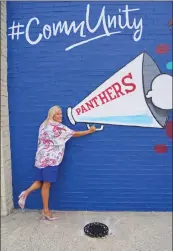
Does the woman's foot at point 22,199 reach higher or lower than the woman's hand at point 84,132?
lower

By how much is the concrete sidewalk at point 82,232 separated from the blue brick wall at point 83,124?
0.19 meters

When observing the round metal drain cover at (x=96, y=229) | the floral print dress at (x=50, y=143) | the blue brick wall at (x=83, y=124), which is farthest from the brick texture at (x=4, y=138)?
the round metal drain cover at (x=96, y=229)

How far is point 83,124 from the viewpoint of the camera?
11.7ft

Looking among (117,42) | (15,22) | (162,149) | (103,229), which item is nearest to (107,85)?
(117,42)

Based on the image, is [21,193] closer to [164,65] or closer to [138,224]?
[138,224]

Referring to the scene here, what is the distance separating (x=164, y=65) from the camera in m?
3.44


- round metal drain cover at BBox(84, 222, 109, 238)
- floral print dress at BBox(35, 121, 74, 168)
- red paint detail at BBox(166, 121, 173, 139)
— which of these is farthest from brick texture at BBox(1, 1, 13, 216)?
red paint detail at BBox(166, 121, 173, 139)

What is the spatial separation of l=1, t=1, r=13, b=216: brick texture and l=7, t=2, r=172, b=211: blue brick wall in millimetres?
68

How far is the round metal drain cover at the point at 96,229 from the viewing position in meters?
3.06

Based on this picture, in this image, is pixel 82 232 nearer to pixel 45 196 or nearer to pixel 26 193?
pixel 45 196

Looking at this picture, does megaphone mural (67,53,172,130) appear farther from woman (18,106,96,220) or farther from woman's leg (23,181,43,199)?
woman's leg (23,181,43,199)

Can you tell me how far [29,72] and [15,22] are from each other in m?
0.61

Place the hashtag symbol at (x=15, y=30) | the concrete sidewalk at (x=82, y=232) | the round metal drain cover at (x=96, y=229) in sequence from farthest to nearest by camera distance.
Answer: the hashtag symbol at (x=15, y=30) → the round metal drain cover at (x=96, y=229) → the concrete sidewalk at (x=82, y=232)

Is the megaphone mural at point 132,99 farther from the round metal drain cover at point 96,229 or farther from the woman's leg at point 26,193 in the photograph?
the round metal drain cover at point 96,229
